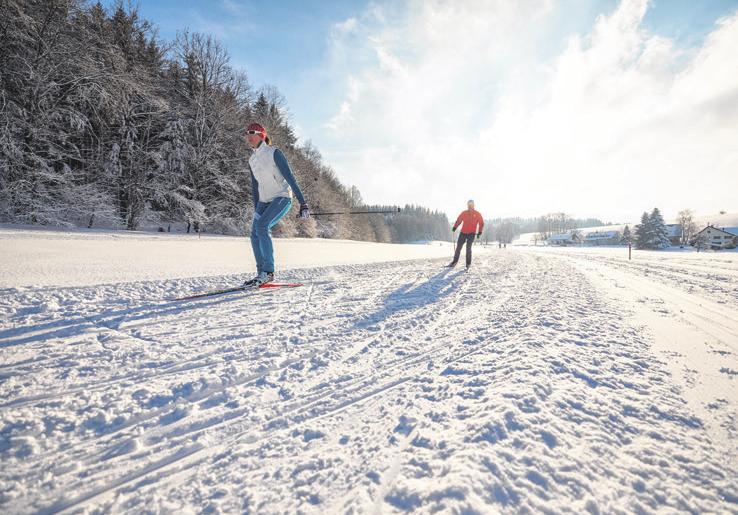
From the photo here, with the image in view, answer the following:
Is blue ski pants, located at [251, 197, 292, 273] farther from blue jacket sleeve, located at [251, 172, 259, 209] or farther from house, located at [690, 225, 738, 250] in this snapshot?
house, located at [690, 225, 738, 250]

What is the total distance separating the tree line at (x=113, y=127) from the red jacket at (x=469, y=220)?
14.3 metres

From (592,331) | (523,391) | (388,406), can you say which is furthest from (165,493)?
(592,331)

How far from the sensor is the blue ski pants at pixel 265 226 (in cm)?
399

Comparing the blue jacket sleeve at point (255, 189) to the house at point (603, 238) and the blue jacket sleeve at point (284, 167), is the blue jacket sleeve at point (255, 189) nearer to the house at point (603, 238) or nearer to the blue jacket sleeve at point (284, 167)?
the blue jacket sleeve at point (284, 167)

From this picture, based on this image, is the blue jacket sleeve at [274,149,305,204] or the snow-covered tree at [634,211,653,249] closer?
the blue jacket sleeve at [274,149,305,204]

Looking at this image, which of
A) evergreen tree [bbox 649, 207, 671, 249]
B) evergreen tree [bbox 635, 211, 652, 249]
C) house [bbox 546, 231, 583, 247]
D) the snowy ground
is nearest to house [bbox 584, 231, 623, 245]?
house [bbox 546, 231, 583, 247]

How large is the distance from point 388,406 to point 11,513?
4.15 ft

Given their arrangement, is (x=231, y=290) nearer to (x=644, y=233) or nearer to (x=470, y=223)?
(x=470, y=223)

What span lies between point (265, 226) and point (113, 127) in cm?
1595

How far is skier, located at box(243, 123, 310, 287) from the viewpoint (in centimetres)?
393

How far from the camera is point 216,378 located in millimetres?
1570

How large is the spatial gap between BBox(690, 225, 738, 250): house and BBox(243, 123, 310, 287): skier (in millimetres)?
86292

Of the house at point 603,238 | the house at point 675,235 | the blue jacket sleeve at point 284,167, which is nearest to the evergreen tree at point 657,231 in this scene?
the house at point 675,235

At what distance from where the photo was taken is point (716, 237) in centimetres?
6284
